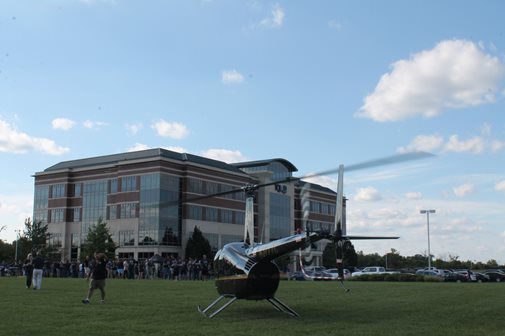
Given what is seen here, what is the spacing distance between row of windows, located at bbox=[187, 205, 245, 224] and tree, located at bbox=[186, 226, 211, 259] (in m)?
3.74

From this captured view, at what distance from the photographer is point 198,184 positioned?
87.8 meters

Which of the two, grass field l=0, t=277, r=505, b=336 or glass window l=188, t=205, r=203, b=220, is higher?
glass window l=188, t=205, r=203, b=220

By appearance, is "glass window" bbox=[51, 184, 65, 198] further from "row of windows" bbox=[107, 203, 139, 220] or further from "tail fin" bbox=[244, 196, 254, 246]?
"tail fin" bbox=[244, 196, 254, 246]

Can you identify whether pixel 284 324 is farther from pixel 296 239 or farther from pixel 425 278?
pixel 425 278

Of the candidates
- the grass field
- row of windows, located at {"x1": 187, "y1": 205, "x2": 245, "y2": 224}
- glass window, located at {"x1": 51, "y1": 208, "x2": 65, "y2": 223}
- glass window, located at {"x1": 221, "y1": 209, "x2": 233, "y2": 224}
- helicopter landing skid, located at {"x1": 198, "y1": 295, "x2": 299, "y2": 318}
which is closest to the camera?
the grass field

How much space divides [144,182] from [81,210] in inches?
647

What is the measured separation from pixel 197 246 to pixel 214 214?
9.54m

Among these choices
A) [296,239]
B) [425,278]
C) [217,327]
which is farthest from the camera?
[425,278]

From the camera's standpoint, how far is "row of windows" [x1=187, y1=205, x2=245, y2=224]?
87125 millimetres

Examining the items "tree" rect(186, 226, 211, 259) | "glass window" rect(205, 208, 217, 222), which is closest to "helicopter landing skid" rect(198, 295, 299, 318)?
"tree" rect(186, 226, 211, 259)

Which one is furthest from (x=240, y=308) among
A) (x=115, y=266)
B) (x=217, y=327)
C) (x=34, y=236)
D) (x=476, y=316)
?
(x=34, y=236)

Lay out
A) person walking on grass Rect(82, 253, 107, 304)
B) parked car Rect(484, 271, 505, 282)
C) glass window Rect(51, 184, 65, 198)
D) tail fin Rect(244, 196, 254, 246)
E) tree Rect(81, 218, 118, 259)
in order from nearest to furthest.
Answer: tail fin Rect(244, 196, 254, 246)
person walking on grass Rect(82, 253, 107, 304)
parked car Rect(484, 271, 505, 282)
tree Rect(81, 218, 118, 259)
glass window Rect(51, 184, 65, 198)

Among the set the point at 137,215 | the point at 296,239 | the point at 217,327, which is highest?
the point at 137,215

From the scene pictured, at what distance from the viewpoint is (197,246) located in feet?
270
